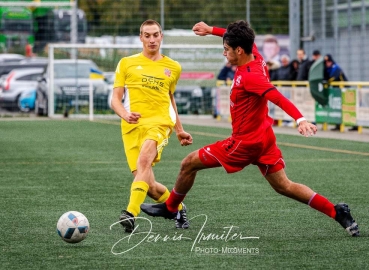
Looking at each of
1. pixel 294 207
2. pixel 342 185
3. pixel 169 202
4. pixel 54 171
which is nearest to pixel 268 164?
pixel 169 202

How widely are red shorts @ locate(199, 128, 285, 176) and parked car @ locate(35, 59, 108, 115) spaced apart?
75.1 ft

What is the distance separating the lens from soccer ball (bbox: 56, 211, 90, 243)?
24.8 feet

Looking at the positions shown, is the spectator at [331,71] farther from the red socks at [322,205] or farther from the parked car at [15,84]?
the red socks at [322,205]

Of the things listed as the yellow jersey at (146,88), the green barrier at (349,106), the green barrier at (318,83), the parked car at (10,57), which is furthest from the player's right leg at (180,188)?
the parked car at (10,57)

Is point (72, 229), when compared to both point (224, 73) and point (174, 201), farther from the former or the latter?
point (224, 73)

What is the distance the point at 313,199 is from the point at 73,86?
76.4 ft

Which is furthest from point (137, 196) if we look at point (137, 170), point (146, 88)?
point (146, 88)

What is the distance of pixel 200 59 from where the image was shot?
104 ft

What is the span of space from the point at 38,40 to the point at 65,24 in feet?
9.21

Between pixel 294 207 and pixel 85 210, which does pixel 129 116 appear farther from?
pixel 294 207

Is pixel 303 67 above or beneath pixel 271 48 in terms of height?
beneath

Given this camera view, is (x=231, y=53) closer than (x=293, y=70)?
Yes

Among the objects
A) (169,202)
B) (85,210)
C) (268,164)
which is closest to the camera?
(268,164)

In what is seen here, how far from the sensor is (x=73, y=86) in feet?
101
